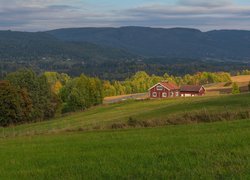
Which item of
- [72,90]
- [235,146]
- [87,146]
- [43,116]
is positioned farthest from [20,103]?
[235,146]

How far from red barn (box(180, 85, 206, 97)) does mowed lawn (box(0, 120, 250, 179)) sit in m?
100

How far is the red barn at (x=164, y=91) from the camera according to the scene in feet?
388

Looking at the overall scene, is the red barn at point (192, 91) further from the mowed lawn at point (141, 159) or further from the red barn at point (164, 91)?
the mowed lawn at point (141, 159)

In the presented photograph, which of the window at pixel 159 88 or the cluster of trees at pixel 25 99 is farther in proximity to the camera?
the window at pixel 159 88

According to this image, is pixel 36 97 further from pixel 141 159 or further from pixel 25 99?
pixel 141 159

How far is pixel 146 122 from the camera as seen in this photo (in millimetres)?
24891

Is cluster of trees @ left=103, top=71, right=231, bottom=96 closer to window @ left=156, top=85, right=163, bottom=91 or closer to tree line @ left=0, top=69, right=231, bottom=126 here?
window @ left=156, top=85, right=163, bottom=91

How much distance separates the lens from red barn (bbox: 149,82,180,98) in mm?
118188

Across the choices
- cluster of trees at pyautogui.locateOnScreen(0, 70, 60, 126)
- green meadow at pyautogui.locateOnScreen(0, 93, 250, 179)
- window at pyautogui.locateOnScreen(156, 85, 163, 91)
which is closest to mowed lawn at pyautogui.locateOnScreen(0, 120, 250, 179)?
green meadow at pyautogui.locateOnScreen(0, 93, 250, 179)

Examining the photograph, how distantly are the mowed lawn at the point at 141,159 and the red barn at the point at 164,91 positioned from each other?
102 m

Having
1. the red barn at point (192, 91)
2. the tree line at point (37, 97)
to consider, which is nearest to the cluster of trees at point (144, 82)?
the red barn at point (192, 91)

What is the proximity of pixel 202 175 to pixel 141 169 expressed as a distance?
169cm

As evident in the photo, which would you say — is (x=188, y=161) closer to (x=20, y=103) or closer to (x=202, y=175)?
(x=202, y=175)

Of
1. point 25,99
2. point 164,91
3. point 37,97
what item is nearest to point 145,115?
point 25,99
